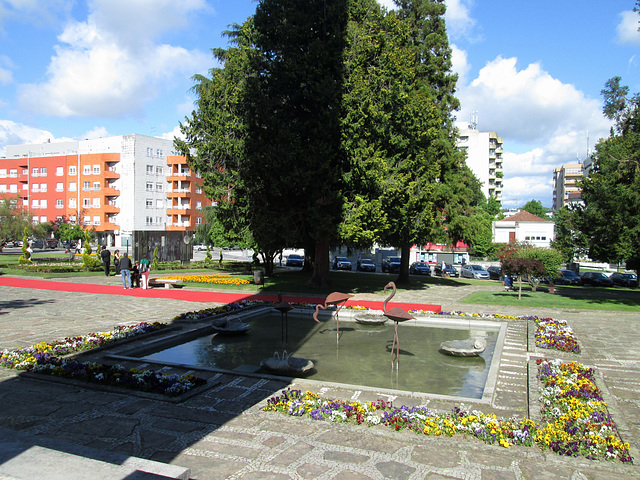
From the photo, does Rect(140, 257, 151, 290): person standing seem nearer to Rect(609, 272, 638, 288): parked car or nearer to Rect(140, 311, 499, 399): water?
Rect(140, 311, 499, 399): water

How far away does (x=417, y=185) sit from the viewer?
21891 millimetres

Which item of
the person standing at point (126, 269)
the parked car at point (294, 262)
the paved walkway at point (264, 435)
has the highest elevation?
the person standing at point (126, 269)

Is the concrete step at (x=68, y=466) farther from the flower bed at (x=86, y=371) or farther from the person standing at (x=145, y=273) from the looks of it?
the person standing at (x=145, y=273)

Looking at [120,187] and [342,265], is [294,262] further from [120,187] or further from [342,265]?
[120,187]

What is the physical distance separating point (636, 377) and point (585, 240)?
1684 cm

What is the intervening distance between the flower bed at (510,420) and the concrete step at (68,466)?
270 centimetres

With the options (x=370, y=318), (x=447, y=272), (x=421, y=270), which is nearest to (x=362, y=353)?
(x=370, y=318)

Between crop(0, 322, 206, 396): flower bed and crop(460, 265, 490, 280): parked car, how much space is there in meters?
36.7

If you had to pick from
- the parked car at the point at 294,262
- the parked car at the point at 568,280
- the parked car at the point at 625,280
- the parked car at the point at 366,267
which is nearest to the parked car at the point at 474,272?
the parked car at the point at 568,280

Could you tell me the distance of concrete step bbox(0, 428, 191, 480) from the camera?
11.5 ft

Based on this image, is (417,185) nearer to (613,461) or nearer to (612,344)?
(612,344)

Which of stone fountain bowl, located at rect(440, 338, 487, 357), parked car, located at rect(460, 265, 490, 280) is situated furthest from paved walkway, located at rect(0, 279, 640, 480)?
parked car, located at rect(460, 265, 490, 280)

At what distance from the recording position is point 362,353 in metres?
10.6

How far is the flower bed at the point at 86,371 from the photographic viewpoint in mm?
7312
